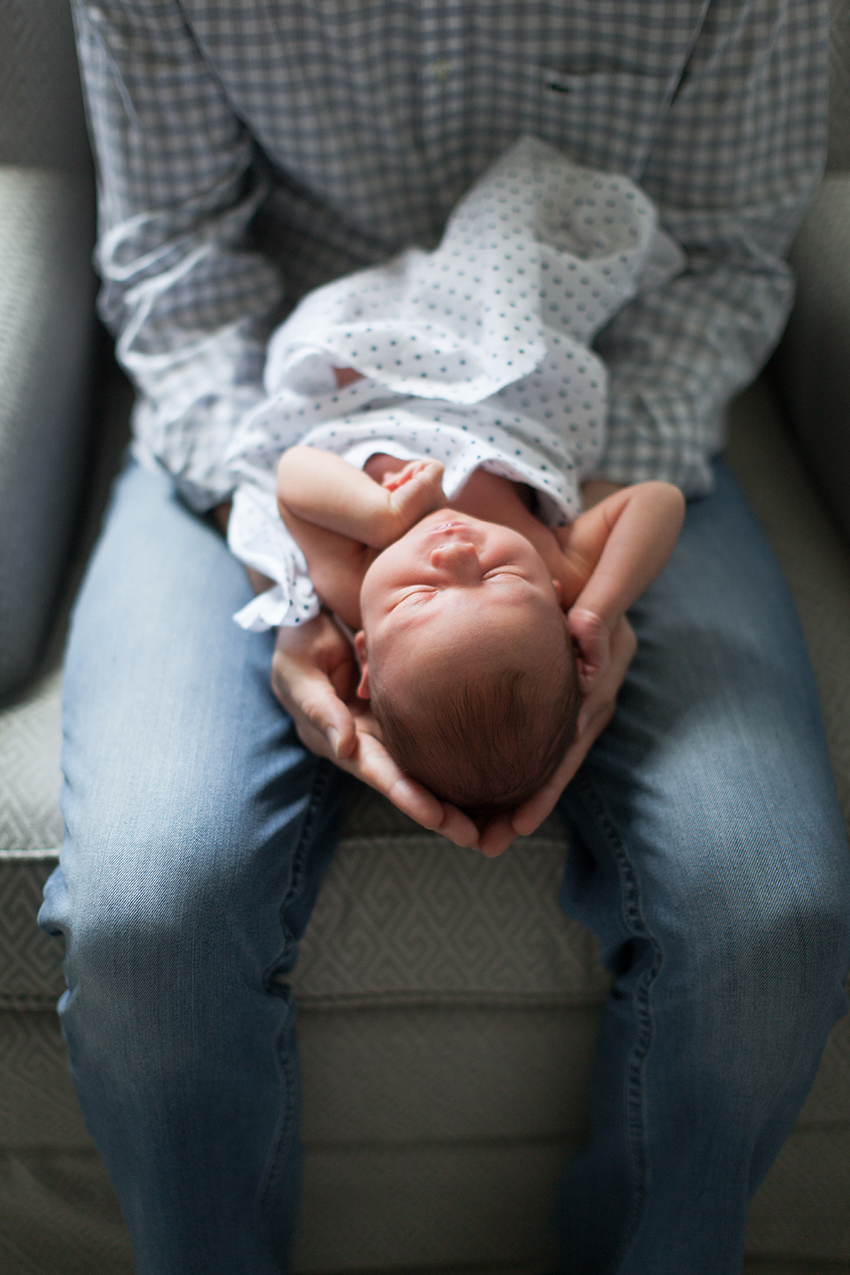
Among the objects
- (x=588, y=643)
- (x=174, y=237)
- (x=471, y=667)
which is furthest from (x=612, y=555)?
(x=174, y=237)

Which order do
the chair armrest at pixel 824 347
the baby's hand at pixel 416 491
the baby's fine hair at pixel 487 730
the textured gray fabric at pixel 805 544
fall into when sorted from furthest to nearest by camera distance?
the chair armrest at pixel 824 347 → the textured gray fabric at pixel 805 544 → the baby's hand at pixel 416 491 → the baby's fine hair at pixel 487 730

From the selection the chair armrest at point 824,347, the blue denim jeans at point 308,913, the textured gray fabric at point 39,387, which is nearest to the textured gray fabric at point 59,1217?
the blue denim jeans at point 308,913

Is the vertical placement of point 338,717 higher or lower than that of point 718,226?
lower

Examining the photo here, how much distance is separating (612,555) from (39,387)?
2.05ft

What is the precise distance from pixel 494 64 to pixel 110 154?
0.41m

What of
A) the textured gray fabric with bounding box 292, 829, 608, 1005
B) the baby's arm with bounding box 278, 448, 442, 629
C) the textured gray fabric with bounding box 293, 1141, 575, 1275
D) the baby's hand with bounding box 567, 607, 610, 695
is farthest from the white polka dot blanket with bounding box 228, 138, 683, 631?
the textured gray fabric with bounding box 293, 1141, 575, 1275

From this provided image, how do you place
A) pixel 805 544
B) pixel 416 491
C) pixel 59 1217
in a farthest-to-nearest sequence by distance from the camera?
pixel 805 544 < pixel 59 1217 < pixel 416 491

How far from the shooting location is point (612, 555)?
0.83 meters

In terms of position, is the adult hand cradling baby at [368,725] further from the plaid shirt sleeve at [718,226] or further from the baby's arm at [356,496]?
the plaid shirt sleeve at [718,226]

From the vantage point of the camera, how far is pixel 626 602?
817 millimetres

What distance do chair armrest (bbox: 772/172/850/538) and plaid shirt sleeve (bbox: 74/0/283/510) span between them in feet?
2.15

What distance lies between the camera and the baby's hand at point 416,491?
0.80 meters

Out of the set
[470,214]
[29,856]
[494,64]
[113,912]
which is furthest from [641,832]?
[494,64]

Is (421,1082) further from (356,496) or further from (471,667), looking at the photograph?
(356,496)
